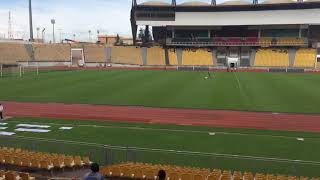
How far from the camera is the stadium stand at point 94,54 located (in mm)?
91500

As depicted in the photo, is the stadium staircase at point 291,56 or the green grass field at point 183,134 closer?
the green grass field at point 183,134

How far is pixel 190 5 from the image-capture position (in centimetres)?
9481

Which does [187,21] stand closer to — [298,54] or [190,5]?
[190,5]

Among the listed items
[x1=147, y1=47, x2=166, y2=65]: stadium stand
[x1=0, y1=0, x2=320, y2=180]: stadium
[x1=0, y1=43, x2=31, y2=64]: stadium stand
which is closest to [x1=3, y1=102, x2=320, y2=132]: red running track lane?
[x1=0, y1=0, x2=320, y2=180]: stadium

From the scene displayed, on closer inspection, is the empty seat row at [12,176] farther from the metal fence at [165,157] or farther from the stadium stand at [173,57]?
the stadium stand at [173,57]

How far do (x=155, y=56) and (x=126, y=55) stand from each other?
6569 mm

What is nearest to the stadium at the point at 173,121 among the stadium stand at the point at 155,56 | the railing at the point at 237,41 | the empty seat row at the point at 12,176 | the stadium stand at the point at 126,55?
the empty seat row at the point at 12,176

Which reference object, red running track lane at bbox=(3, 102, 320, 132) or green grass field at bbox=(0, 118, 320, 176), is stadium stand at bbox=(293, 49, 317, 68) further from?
green grass field at bbox=(0, 118, 320, 176)

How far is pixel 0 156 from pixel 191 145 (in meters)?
9.11

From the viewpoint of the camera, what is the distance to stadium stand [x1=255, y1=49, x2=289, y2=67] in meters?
85.7

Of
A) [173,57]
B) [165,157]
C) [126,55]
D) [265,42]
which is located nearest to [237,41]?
[265,42]

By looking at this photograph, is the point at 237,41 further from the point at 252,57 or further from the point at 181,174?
the point at 181,174

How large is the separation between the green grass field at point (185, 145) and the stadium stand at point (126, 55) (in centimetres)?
6404

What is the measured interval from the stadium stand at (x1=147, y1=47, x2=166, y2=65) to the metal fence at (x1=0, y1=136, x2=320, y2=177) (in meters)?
73.1
